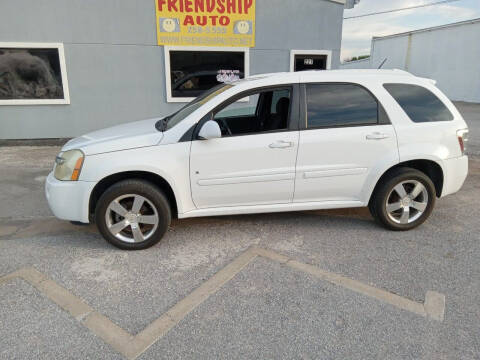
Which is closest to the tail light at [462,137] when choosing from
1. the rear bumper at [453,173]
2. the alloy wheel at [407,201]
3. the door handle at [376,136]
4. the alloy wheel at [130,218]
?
the rear bumper at [453,173]

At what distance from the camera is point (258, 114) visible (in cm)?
449

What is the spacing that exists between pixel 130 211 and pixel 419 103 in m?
3.30

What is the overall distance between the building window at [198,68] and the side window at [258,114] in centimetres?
468

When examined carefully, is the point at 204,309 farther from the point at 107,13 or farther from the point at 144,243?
the point at 107,13

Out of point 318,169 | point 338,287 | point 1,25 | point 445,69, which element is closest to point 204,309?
point 338,287

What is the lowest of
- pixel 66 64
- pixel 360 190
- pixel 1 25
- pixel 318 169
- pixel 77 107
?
pixel 360 190

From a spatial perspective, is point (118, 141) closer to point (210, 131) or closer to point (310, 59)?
point (210, 131)

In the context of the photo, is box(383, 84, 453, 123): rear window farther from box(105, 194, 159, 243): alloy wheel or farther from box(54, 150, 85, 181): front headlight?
box(54, 150, 85, 181): front headlight

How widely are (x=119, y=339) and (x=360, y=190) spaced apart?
2723mm

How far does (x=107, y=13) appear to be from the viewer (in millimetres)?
8039

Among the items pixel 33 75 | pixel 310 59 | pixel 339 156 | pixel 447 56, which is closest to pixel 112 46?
pixel 33 75

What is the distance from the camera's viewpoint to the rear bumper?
12.1ft

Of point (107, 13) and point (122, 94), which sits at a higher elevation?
point (107, 13)

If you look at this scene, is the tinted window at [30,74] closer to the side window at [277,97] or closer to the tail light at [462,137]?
the side window at [277,97]
